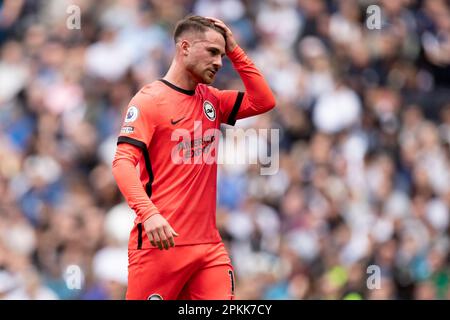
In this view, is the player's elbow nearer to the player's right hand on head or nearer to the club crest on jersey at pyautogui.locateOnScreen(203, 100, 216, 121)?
the club crest on jersey at pyautogui.locateOnScreen(203, 100, 216, 121)

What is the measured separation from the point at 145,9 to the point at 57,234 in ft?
10.2

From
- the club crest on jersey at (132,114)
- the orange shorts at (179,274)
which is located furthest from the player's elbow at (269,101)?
the orange shorts at (179,274)

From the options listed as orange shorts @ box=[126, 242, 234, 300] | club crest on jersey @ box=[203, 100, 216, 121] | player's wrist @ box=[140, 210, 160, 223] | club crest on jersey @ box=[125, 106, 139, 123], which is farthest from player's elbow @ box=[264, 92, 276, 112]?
player's wrist @ box=[140, 210, 160, 223]

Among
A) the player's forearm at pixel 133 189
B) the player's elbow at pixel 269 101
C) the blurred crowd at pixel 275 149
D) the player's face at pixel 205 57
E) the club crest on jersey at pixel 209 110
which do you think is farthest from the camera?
the blurred crowd at pixel 275 149

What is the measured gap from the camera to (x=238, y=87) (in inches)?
518

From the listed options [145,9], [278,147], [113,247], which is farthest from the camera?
[145,9]

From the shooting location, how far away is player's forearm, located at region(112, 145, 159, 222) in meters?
7.13

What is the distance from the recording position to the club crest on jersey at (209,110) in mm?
7676

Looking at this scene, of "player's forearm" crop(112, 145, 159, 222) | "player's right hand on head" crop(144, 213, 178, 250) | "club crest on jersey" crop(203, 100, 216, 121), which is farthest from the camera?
"club crest on jersey" crop(203, 100, 216, 121)

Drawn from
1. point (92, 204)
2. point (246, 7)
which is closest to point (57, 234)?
point (92, 204)

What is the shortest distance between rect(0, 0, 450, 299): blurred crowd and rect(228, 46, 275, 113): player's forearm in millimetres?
3792

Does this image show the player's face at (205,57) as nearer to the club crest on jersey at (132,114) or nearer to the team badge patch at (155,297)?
the club crest on jersey at (132,114)

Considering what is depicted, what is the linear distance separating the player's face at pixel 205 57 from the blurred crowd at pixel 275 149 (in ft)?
13.4

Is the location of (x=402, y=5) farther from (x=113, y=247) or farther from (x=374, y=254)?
(x=113, y=247)
